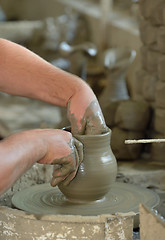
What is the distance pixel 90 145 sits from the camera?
8.13ft

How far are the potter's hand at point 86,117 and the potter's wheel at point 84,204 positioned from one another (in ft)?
1.13

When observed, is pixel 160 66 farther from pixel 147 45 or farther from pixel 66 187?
pixel 66 187

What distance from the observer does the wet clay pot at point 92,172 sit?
8.14 feet

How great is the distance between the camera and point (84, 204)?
2.54 metres

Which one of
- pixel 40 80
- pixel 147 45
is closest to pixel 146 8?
pixel 147 45

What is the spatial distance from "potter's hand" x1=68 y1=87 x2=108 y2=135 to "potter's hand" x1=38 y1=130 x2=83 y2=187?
0.36ft

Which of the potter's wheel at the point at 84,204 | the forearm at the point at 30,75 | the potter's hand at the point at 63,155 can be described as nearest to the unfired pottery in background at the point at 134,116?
the potter's wheel at the point at 84,204

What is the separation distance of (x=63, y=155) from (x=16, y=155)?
278 millimetres

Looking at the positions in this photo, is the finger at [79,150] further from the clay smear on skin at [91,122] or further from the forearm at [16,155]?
the forearm at [16,155]

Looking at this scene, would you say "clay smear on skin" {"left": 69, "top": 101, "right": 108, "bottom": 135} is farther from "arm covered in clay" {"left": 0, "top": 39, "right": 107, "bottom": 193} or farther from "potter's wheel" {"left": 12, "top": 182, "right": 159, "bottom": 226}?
"potter's wheel" {"left": 12, "top": 182, "right": 159, "bottom": 226}

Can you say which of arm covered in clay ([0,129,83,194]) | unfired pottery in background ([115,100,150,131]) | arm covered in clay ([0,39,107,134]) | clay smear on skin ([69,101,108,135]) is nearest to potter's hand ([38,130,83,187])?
arm covered in clay ([0,129,83,194])

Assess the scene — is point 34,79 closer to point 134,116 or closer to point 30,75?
point 30,75

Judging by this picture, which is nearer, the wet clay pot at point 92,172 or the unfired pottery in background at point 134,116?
the wet clay pot at point 92,172

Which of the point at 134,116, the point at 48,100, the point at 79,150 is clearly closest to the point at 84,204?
the point at 79,150
